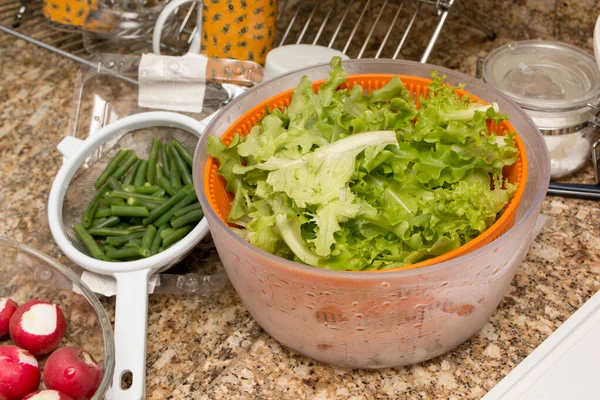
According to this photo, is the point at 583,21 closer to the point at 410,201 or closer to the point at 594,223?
the point at 594,223

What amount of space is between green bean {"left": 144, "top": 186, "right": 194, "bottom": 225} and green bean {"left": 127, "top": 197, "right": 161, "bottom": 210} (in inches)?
0.6

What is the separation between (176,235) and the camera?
0.89 meters

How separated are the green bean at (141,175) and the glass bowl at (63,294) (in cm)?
20

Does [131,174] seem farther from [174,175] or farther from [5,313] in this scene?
[5,313]

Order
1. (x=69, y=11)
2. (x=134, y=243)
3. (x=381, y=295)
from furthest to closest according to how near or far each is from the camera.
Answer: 1. (x=69, y=11)
2. (x=134, y=243)
3. (x=381, y=295)

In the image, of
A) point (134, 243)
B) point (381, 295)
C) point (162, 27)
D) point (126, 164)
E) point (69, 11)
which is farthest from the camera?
point (69, 11)

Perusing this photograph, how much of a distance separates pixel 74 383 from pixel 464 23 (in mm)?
965

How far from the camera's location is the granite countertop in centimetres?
78

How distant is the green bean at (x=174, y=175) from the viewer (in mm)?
961

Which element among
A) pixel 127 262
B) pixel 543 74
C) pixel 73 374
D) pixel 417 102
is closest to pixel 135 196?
pixel 127 262

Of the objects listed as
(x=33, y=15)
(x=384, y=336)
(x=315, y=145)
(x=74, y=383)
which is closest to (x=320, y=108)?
(x=315, y=145)

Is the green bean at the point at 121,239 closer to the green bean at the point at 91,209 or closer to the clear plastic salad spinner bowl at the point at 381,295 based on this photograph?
the green bean at the point at 91,209

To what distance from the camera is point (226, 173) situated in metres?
0.80

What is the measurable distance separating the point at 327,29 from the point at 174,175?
520mm
